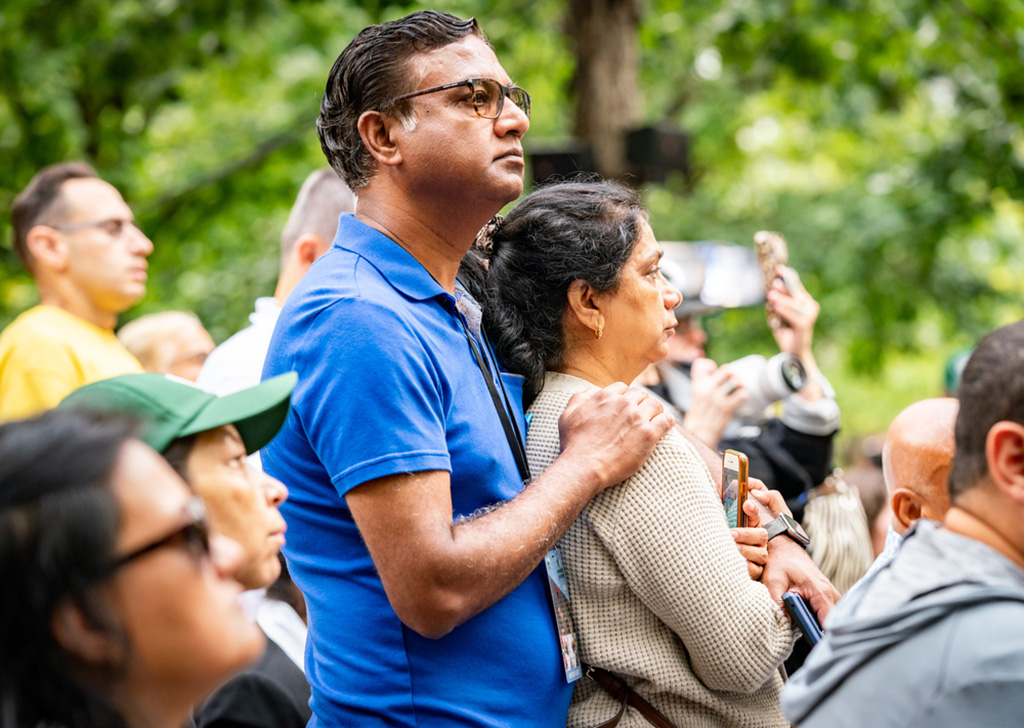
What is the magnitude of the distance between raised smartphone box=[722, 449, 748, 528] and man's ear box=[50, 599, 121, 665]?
126 centimetres

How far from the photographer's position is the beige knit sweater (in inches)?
70.6

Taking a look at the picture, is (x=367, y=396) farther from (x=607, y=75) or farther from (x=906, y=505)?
(x=607, y=75)

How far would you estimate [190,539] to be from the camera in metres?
1.25

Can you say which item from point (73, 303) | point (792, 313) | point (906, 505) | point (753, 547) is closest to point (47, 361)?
point (73, 303)

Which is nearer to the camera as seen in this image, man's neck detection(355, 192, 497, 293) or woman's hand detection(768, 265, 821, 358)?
man's neck detection(355, 192, 497, 293)

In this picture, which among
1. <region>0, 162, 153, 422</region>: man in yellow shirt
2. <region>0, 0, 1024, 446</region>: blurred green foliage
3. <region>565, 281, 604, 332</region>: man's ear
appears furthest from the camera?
<region>0, 0, 1024, 446</region>: blurred green foliage

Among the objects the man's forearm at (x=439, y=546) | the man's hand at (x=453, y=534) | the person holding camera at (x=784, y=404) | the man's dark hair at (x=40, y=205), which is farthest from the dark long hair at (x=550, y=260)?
the man's dark hair at (x=40, y=205)

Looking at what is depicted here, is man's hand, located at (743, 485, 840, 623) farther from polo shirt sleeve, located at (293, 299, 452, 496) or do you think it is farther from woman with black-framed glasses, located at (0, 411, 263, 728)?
woman with black-framed glasses, located at (0, 411, 263, 728)

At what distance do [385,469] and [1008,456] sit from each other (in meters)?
0.91

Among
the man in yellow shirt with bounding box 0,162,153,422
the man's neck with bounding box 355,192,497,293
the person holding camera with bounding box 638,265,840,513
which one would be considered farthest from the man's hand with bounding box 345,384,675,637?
the man in yellow shirt with bounding box 0,162,153,422

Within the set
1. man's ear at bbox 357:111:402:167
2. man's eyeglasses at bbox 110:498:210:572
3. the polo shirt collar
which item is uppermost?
man's ear at bbox 357:111:402:167

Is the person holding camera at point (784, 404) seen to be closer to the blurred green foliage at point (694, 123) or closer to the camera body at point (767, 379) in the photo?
the camera body at point (767, 379)

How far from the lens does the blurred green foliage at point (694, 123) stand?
612cm

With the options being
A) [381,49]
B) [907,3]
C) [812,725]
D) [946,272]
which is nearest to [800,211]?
[946,272]
